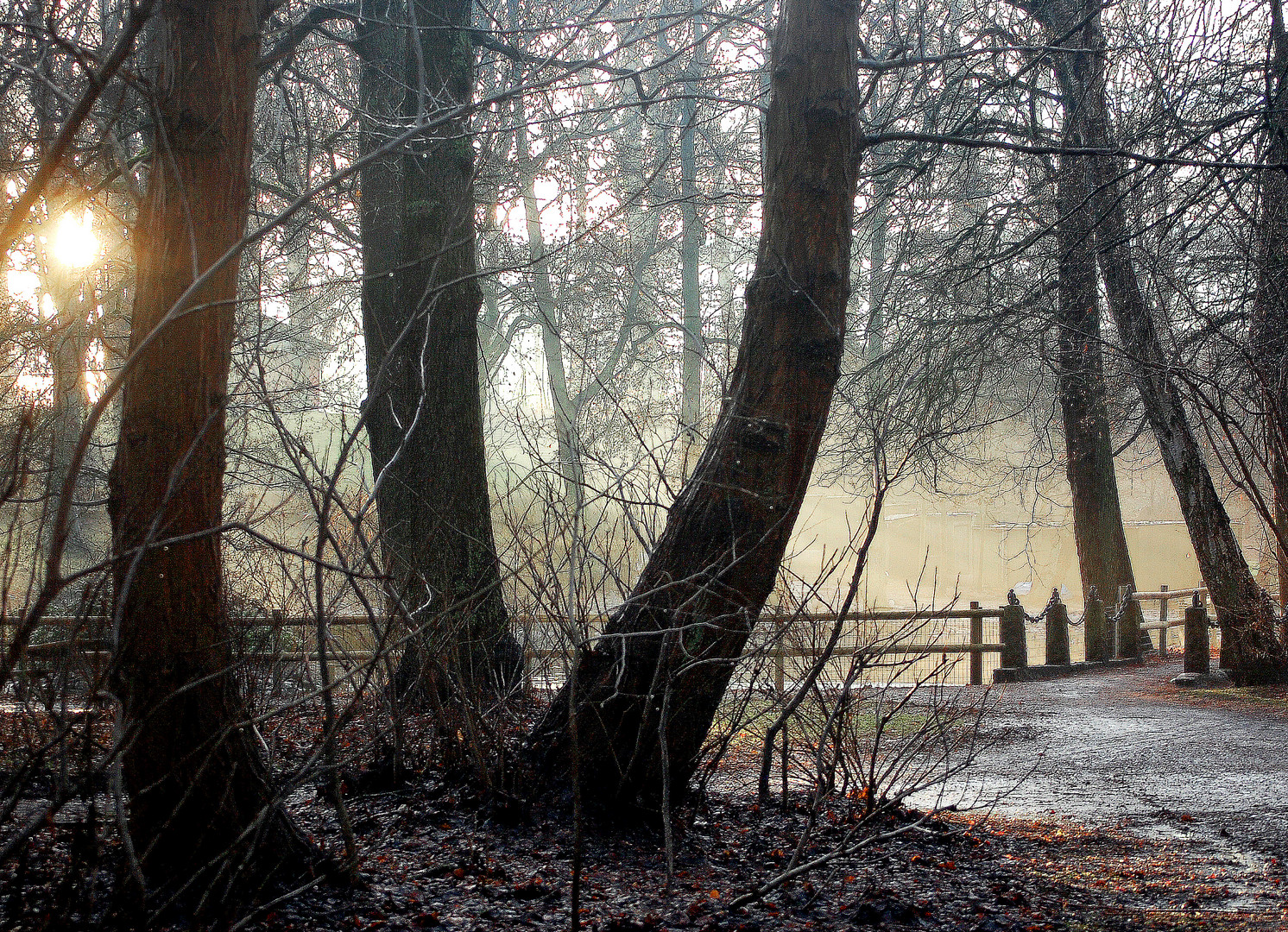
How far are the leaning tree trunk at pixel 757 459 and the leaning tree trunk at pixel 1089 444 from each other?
6431 millimetres

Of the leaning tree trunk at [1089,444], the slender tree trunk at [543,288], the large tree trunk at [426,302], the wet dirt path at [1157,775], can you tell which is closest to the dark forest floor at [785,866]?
the wet dirt path at [1157,775]

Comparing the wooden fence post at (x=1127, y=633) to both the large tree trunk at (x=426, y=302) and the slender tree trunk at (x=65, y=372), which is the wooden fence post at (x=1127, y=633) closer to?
the large tree trunk at (x=426, y=302)

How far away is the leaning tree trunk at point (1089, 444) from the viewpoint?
1114cm

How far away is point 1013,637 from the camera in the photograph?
12242 mm

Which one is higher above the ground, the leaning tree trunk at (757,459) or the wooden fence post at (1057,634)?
the leaning tree trunk at (757,459)

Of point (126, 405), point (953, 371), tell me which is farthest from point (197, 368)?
point (953, 371)

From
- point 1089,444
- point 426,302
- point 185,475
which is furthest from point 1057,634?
point 185,475

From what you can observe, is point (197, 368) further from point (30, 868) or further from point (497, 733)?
point (497, 733)

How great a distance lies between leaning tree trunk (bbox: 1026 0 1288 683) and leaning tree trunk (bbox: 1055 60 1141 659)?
37cm

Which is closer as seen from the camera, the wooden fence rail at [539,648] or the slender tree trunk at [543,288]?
the wooden fence rail at [539,648]

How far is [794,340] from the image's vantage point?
4.46m

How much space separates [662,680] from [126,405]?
2.30 meters

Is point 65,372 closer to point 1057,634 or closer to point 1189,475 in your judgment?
point 1189,475

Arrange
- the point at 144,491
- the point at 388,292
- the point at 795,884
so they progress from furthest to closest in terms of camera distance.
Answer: the point at 388,292 → the point at 795,884 → the point at 144,491
